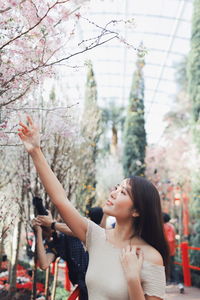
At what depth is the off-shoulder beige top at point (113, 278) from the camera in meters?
1.33

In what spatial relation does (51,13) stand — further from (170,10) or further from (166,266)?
(170,10)

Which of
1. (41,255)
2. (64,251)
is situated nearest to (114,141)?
(64,251)

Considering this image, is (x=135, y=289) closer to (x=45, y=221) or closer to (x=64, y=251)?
(x=45, y=221)

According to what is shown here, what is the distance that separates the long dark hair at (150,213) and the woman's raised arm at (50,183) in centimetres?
25

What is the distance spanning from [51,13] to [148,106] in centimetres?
2385

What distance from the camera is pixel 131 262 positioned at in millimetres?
1324

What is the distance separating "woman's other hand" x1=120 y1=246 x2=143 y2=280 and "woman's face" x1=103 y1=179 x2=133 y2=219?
156 millimetres

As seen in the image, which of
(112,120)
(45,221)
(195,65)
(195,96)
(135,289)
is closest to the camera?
(135,289)

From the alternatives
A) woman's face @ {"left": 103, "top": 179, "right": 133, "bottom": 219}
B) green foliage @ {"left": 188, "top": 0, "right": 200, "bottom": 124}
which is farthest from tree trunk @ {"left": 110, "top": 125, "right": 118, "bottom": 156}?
woman's face @ {"left": 103, "top": 179, "right": 133, "bottom": 219}

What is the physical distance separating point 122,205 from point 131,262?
26 cm

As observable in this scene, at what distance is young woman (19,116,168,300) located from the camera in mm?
1334

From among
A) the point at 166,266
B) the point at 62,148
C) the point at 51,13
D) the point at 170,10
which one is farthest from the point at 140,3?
the point at 166,266

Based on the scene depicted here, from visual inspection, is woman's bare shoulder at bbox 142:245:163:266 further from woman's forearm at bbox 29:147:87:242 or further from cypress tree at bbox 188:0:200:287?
cypress tree at bbox 188:0:200:287

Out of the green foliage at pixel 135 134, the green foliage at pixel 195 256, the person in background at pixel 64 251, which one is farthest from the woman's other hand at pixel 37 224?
the green foliage at pixel 135 134
